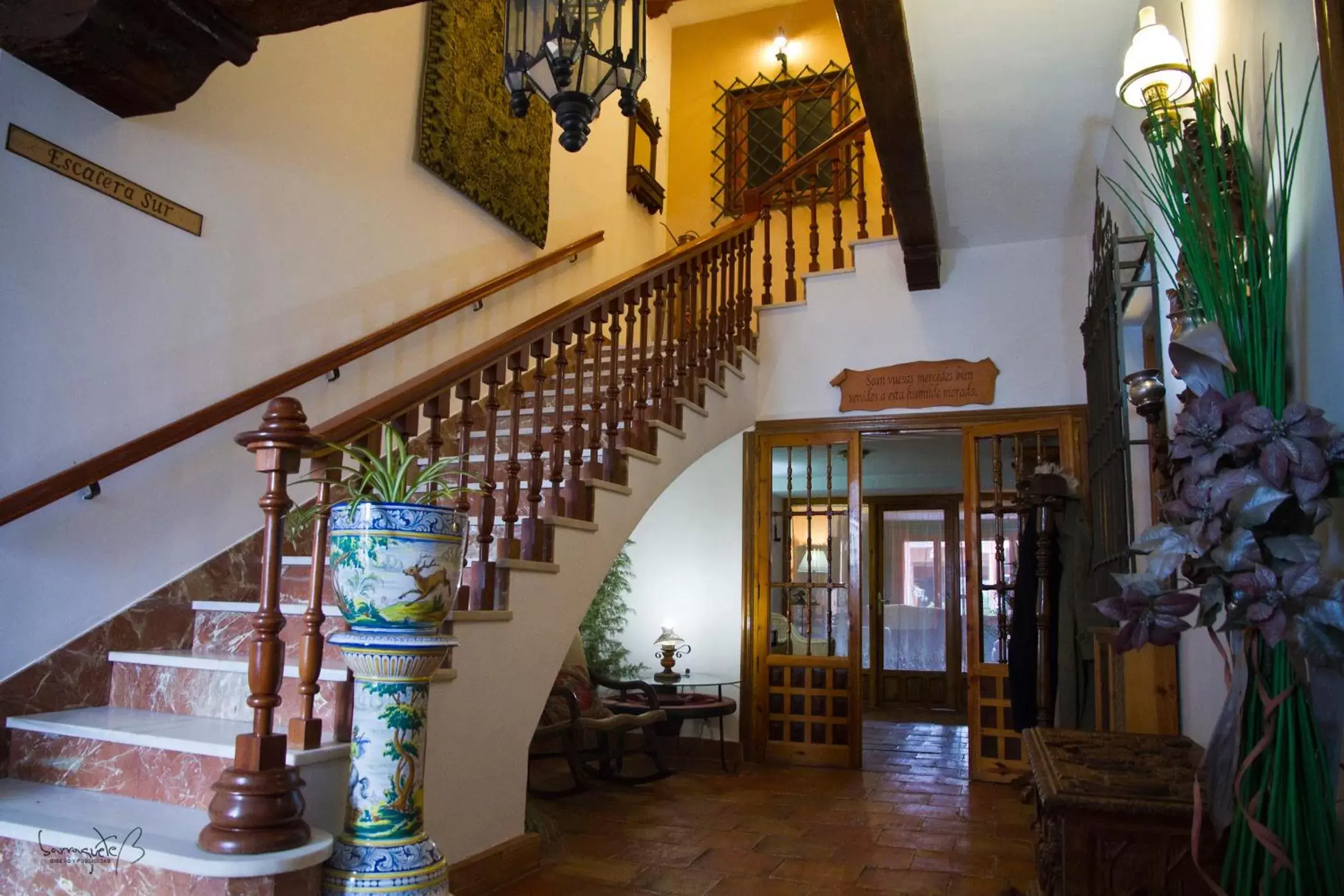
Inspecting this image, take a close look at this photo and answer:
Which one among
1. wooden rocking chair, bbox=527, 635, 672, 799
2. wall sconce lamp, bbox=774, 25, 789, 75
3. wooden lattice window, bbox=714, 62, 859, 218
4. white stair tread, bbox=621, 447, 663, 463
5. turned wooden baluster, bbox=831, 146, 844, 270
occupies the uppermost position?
wall sconce lamp, bbox=774, 25, 789, 75

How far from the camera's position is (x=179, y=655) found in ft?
9.44

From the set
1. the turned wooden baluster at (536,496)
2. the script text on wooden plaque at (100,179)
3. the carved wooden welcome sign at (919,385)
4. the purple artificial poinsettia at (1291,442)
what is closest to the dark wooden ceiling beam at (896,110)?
the carved wooden welcome sign at (919,385)

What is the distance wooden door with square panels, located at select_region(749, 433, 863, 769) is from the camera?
19.0 ft

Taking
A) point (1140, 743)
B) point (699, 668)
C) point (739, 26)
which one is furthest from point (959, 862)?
point (739, 26)

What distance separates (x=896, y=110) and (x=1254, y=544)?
2801 mm

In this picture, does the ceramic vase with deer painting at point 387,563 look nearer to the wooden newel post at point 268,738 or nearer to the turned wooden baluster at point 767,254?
the wooden newel post at point 268,738

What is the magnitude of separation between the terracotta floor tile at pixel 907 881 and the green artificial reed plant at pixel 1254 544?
200 centimetres

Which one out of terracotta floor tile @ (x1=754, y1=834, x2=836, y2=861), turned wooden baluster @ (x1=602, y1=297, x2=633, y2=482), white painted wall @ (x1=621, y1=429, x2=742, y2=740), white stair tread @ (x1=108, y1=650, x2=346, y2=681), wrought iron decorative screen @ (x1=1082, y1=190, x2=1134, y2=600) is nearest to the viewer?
white stair tread @ (x1=108, y1=650, x2=346, y2=681)

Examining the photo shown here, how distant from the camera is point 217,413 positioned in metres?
3.21

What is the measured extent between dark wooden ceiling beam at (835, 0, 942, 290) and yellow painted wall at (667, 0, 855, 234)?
2862 mm

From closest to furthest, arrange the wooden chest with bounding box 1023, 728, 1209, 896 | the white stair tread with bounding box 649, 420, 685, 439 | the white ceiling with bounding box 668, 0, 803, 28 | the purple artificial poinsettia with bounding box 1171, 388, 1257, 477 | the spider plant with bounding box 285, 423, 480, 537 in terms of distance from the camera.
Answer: the purple artificial poinsettia with bounding box 1171, 388, 1257, 477, the wooden chest with bounding box 1023, 728, 1209, 896, the spider plant with bounding box 285, 423, 480, 537, the white stair tread with bounding box 649, 420, 685, 439, the white ceiling with bounding box 668, 0, 803, 28

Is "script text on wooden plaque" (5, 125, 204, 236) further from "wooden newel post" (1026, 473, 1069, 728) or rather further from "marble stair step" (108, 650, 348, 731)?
"wooden newel post" (1026, 473, 1069, 728)

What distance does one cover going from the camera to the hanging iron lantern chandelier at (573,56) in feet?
8.53

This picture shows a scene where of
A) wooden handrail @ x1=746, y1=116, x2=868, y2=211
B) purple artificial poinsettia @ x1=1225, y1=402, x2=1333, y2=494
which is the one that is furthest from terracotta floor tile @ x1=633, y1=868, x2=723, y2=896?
wooden handrail @ x1=746, y1=116, x2=868, y2=211
